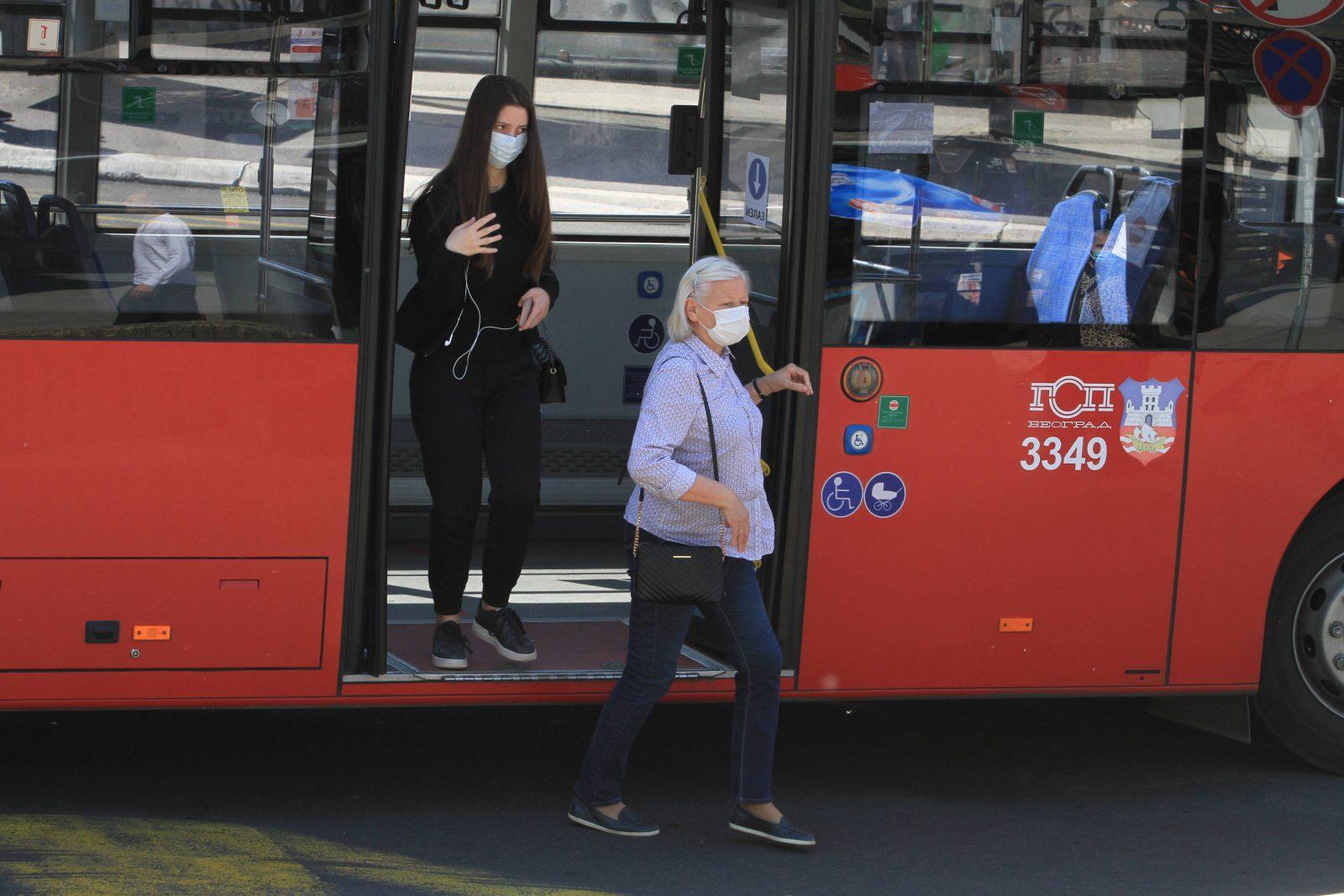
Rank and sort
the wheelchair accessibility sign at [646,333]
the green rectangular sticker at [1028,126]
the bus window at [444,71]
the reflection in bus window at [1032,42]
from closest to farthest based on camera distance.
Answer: the reflection in bus window at [1032,42] < the green rectangular sticker at [1028,126] < the bus window at [444,71] < the wheelchair accessibility sign at [646,333]

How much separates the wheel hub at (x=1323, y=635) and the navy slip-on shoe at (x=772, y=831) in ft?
6.38

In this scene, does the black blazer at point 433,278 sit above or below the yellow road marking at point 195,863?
above

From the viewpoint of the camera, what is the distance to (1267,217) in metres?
5.54

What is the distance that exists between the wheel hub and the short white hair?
2.38 meters

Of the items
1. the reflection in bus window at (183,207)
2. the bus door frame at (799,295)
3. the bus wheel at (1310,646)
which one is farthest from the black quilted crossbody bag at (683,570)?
the bus wheel at (1310,646)

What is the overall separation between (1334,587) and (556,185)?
14.5ft

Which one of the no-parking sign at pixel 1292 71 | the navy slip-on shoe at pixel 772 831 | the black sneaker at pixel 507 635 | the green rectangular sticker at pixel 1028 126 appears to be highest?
the no-parking sign at pixel 1292 71

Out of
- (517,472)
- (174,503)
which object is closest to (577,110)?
(517,472)

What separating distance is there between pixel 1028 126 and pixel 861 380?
0.95m

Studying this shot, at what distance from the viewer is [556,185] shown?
868 cm

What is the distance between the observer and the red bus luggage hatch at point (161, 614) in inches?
186

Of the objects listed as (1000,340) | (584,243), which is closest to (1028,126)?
(1000,340)

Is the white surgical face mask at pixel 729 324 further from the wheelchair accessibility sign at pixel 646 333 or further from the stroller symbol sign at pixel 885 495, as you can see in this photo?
the wheelchair accessibility sign at pixel 646 333

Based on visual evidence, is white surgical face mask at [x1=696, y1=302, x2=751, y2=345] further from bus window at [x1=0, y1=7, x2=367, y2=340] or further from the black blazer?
bus window at [x1=0, y1=7, x2=367, y2=340]
